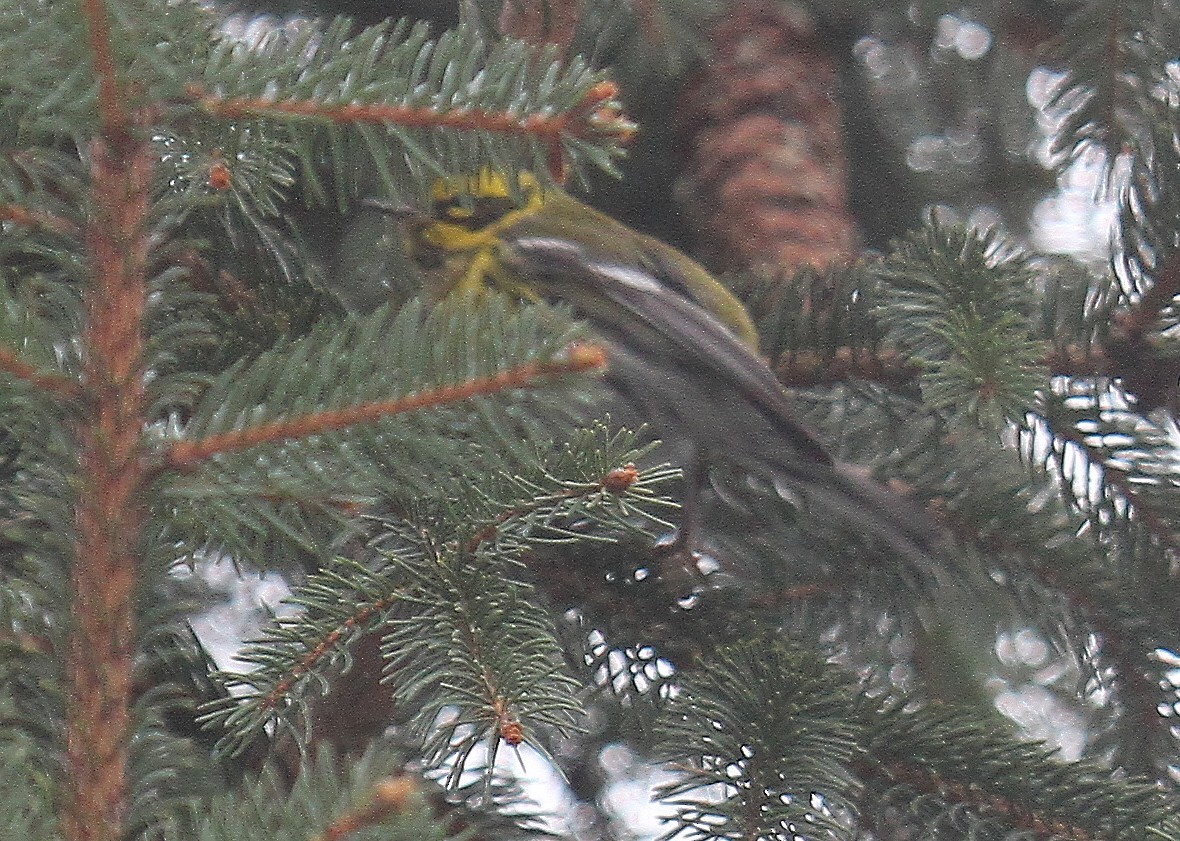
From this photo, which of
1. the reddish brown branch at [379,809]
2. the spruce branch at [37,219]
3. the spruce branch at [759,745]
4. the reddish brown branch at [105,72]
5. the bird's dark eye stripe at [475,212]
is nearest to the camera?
the reddish brown branch at [379,809]

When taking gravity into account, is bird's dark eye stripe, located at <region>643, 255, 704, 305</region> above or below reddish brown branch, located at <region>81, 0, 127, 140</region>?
below

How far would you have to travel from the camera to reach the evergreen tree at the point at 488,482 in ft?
2.61

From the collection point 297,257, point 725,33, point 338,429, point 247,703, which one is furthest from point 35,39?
point 725,33

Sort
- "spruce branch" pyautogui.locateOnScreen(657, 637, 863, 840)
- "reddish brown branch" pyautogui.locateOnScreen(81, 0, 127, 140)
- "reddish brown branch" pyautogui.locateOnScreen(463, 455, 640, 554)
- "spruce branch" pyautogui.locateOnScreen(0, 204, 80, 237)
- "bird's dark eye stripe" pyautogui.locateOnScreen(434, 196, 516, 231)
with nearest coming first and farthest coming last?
"reddish brown branch" pyautogui.locateOnScreen(81, 0, 127, 140) < "spruce branch" pyautogui.locateOnScreen(0, 204, 80, 237) < "reddish brown branch" pyautogui.locateOnScreen(463, 455, 640, 554) < "spruce branch" pyautogui.locateOnScreen(657, 637, 863, 840) < "bird's dark eye stripe" pyautogui.locateOnScreen(434, 196, 516, 231)

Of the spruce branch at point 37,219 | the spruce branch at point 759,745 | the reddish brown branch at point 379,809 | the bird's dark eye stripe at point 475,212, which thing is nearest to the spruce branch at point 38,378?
the spruce branch at point 37,219

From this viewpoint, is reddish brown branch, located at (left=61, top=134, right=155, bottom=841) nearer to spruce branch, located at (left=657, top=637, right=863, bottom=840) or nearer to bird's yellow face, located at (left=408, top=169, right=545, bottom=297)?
spruce branch, located at (left=657, top=637, right=863, bottom=840)

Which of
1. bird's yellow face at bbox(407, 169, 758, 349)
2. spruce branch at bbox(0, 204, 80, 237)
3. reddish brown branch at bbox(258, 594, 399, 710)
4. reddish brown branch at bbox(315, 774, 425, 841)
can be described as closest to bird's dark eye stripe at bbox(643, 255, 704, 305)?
bird's yellow face at bbox(407, 169, 758, 349)

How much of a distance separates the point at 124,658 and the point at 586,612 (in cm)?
64

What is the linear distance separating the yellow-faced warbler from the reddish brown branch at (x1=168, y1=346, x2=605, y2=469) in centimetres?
78

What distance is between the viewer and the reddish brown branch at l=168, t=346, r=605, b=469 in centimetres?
79

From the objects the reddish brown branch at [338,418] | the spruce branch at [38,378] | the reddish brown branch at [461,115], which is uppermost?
the reddish brown branch at [461,115]

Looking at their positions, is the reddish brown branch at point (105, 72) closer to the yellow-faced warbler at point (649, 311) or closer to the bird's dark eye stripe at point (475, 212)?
the yellow-faced warbler at point (649, 311)

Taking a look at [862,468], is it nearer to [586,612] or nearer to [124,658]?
[586,612]

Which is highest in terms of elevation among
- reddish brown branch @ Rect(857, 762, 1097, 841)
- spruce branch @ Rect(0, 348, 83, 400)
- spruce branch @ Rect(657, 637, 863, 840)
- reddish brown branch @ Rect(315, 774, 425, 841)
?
spruce branch @ Rect(0, 348, 83, 400)
